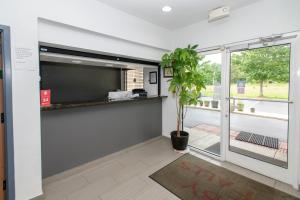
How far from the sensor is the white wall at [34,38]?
173 cm

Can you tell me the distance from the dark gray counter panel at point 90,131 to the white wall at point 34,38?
15.1 inches

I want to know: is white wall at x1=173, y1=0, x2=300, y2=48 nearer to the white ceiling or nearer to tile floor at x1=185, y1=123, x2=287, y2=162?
the white ceiling

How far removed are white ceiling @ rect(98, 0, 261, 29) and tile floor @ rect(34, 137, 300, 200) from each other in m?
2.85

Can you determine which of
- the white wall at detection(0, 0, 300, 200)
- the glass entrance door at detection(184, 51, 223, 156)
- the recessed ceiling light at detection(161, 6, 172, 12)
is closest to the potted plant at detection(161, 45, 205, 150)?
the glass entrance door at detection(184, 51, 223, 156)

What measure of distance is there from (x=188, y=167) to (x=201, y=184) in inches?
18.8

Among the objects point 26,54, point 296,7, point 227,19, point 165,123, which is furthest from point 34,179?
point 296,7

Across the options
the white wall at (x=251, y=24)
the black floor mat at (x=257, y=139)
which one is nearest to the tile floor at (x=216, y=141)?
the black floor mat at (x=257, y=139)

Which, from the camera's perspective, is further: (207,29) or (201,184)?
(207,29)

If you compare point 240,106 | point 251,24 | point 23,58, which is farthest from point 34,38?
point 240,106

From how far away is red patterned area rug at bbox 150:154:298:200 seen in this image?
2.03 metres

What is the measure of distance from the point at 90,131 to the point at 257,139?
3470mm

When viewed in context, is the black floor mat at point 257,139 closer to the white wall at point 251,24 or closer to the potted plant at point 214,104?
the potted plant at point 214,104

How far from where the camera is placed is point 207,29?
3.09 metres

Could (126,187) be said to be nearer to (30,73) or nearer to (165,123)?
(30,73)
